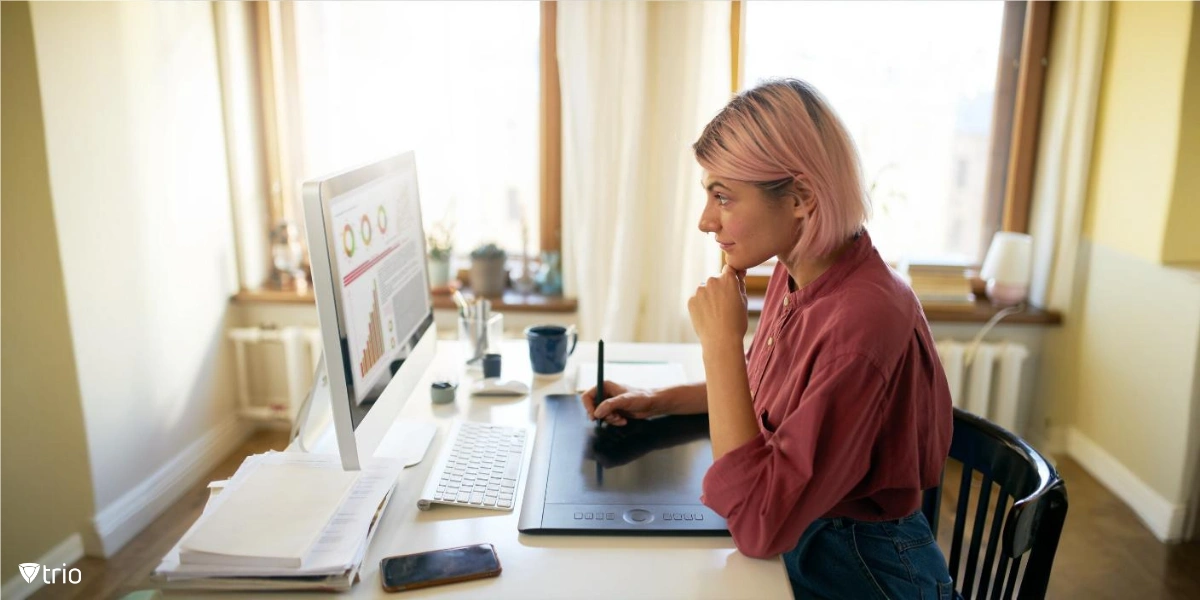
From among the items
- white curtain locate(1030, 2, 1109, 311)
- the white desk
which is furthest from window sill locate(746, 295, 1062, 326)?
the white desk

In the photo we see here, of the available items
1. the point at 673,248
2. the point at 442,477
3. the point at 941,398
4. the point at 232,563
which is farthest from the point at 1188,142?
the point at 232,563

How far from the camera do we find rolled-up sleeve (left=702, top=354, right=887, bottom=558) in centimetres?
112

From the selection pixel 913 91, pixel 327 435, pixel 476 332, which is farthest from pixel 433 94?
pixel 327 435

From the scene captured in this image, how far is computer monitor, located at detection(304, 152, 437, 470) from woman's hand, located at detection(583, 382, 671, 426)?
33cm

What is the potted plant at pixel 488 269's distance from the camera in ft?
10.2

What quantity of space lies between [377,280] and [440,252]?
1.76 metres

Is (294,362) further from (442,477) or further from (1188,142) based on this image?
(1188,142)

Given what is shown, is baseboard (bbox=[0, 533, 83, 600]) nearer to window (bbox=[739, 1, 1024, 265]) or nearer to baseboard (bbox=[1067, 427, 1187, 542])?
window (bbox=[739, 1, 1024, 265])

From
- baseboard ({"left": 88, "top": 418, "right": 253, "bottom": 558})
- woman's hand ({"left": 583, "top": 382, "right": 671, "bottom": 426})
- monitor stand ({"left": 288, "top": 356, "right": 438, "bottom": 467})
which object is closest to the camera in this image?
monitor stand ({"left": 288, "top": 356, "right": 438, "bottom": 467})

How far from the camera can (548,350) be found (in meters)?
1.87

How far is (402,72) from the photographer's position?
9.96 ft

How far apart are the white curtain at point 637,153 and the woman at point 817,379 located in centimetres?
158

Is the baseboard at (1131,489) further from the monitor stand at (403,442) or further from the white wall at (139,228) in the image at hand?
the white wall at (139,228)

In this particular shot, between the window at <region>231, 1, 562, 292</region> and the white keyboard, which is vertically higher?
the window at <region>231, 1, 562, 292</region>
